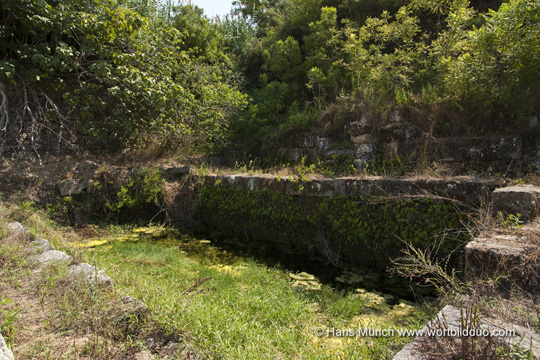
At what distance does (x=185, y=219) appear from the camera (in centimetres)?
711

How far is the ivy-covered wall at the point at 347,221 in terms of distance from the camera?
4.11 meters

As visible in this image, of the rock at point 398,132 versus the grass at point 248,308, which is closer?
the grass at point 248,308

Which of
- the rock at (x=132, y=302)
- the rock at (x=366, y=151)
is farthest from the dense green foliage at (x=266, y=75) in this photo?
the rock at (x=132, y=302)

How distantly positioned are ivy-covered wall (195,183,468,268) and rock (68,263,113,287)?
3275 millimetres

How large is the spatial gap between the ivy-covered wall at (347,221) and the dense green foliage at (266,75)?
2.49m

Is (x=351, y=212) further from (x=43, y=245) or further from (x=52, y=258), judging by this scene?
(x=43, y=245)

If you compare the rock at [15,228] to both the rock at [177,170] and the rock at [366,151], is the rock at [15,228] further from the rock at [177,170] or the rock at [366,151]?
the rock at [366,151]

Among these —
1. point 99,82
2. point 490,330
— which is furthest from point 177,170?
point 490,330

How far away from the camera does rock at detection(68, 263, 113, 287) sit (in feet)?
9.40

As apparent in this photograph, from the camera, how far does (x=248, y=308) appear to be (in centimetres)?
312

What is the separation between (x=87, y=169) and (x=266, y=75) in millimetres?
6654

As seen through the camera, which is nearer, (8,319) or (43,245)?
(8,319)

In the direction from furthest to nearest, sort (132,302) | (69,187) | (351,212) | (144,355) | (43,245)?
1. (69,187)
2. (351,212)
3. (43,245)
4. (132,302)
5. (144,355)

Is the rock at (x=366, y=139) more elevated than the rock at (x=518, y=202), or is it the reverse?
the rock at (x=366, y=139)
